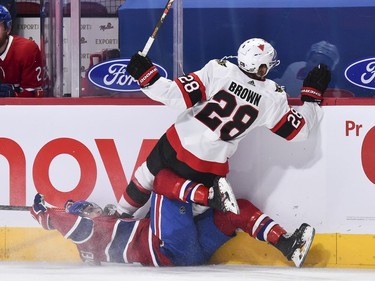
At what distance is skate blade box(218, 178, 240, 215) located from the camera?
4.98 m

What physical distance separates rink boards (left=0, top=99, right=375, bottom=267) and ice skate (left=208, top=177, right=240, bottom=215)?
0.27m

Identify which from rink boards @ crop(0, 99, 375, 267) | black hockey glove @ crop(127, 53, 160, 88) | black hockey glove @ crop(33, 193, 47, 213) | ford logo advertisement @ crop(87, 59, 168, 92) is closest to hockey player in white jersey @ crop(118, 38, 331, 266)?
black hockey glove @ crop(127, 53, 160, 88)

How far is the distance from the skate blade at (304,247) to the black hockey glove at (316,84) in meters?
0.55

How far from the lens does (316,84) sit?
5.17m

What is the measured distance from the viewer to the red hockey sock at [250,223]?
Answer: 16.9ft

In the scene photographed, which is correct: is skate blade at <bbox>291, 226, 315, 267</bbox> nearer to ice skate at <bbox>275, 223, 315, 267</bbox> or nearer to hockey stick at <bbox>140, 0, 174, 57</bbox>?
ice skate at <bbox>275, 223, 315, 267</bbox>

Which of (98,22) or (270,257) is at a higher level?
(98,22)

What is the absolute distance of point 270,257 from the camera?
5.29 metres

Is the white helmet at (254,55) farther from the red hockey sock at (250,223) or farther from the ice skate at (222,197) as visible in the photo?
the red hockey sock at (250,223)

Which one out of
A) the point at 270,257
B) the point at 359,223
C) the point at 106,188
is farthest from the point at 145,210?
the point at 359,223

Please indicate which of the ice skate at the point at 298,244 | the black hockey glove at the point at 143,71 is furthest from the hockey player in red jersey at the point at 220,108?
the ice skate at the point at 298,244

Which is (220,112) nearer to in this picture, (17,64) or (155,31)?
(155,31)

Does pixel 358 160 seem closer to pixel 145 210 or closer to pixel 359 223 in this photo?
pixel 359 223

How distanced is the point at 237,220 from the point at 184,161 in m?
0.35
